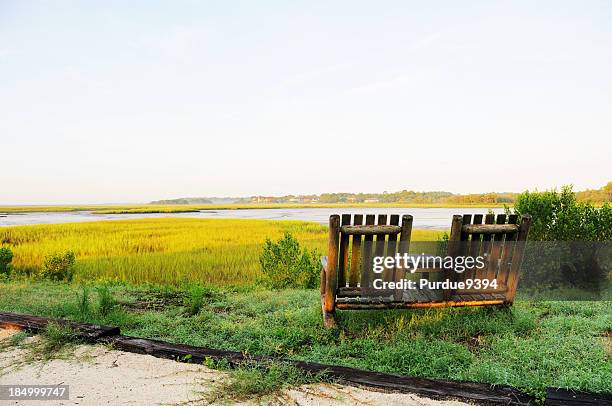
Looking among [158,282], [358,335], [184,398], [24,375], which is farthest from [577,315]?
[158,282]

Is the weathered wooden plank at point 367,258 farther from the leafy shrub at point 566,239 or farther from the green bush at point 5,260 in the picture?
the green bush at point 5,260

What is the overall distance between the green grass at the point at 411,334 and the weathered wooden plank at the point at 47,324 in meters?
0.61

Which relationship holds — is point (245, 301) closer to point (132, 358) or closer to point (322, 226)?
point (132, 358)

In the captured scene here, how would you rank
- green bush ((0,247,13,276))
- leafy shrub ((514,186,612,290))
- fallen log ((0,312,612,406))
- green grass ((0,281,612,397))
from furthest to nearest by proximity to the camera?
green bush ((0,247,13,276))
leafy shrub ((514,186,612,290))
green grass ((0,281,612,397))
fallen log ((0,312,612,406))

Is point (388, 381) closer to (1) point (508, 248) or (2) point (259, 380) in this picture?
(2) point (259, 380)

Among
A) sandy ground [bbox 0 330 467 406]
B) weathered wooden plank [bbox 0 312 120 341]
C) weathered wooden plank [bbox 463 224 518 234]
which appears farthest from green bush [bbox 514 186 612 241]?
weathered wooden plank [bbox 0 312 120 341]

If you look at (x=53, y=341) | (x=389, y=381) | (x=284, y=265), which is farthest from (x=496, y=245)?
(x=53, y=341)

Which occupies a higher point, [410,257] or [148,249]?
[410,257]

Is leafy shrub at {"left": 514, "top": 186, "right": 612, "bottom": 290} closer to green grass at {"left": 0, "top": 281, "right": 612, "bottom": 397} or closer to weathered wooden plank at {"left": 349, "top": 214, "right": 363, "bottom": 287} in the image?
green grass at {"left": 0, "top": 281, "right": 612, "bottom": 397}

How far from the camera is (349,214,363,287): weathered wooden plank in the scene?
4.73 m

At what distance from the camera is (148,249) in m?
12.9

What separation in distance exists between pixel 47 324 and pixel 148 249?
875 cm

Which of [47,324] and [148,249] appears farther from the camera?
[148,249]

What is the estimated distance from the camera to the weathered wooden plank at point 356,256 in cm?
473
